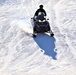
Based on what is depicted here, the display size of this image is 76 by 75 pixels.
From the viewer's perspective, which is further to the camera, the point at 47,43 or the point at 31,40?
the point at 31,40

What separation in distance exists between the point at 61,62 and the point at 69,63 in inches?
13.7

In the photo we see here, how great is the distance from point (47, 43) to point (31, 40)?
0.85m

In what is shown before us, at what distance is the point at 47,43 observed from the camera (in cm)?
1259

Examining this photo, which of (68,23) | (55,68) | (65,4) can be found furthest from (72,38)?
(65,4)

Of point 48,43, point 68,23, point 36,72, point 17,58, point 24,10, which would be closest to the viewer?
point 36,72

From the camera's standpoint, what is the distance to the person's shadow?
1174cm

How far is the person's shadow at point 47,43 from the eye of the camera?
11.7 metres

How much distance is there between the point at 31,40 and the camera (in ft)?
42.2

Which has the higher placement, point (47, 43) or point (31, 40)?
point (31, 40)

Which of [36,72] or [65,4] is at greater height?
[65,4]

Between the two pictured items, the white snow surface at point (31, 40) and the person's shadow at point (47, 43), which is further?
the person's shadow at point (47, 43)

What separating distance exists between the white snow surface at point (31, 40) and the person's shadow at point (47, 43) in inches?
6.8

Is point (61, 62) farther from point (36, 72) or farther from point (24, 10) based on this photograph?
point (24, 10)

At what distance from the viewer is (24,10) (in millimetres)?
16703
